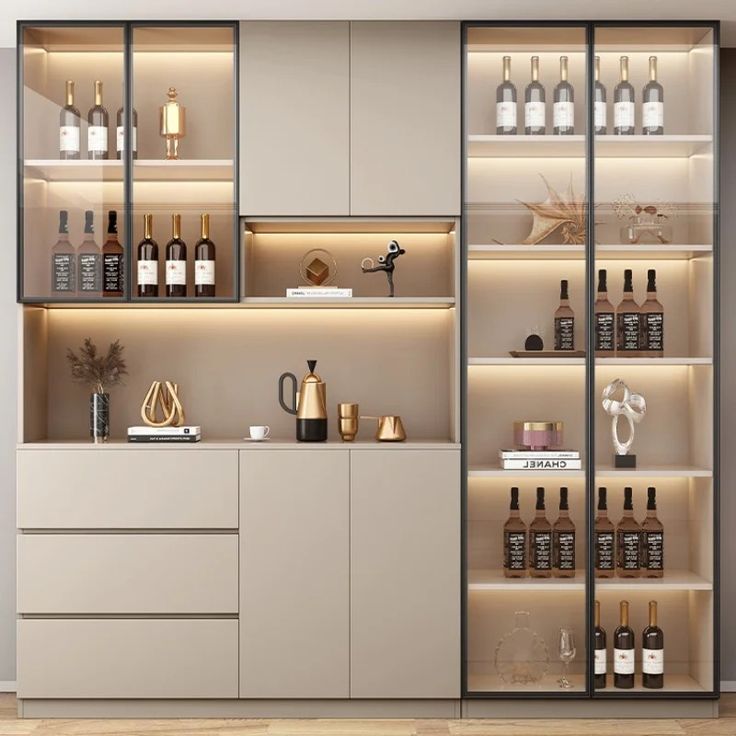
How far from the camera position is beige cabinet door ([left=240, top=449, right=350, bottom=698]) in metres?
3.56

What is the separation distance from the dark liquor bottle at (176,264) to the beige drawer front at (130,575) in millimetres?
928

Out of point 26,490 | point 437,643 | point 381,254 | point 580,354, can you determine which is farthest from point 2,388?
point 580,354

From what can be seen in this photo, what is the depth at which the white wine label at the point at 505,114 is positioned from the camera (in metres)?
3.62

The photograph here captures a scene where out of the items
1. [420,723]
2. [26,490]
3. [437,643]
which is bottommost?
[420,723]

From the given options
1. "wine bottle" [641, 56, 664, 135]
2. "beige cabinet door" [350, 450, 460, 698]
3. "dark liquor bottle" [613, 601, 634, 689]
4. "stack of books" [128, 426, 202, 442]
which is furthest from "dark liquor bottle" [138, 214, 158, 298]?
"dark liquor bottle" [613, 601, 634, 689]

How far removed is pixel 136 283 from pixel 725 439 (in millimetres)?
2455

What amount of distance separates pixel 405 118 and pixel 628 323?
3.81 ft

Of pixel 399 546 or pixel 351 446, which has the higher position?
pixel 351 446

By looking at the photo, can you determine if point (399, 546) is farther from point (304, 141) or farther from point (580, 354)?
point (304, 141)

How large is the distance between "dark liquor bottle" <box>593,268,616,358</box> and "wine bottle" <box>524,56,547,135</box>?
23.9 inches

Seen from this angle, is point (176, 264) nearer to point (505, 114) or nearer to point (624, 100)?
point (505, 114)

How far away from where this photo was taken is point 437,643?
3562 mm

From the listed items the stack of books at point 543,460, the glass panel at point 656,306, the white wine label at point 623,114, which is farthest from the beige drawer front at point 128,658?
the white wine label at point 623,114

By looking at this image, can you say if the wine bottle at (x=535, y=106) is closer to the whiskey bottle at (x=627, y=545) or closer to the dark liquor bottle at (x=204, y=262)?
the dark liquor bottle at (x=204, y=262)
